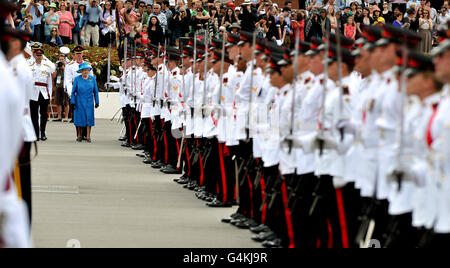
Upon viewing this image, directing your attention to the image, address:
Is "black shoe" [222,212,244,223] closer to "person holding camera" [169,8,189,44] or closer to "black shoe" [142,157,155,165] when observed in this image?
"black shoe" [142,157,155,165]

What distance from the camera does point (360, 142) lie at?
8648mm

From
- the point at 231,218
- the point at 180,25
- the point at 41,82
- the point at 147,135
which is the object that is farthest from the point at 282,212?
the point at 180,25

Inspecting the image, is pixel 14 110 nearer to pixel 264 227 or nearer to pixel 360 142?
pixel 360 142

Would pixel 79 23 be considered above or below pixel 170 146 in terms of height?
above

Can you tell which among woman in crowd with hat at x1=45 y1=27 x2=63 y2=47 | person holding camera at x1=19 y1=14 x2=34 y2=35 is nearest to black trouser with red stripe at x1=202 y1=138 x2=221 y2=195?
person holding camera at x1=19 y1=14 x2=34 y2=35

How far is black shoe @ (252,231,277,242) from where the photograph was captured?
36.4 feet

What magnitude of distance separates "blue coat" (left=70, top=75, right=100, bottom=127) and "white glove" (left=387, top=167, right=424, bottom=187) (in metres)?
17.9

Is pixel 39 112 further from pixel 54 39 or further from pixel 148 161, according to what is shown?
pixel 54 39

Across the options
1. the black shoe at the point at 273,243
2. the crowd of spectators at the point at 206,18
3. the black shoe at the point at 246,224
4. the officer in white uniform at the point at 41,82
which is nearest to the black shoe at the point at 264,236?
the black shoe at the point at 273,243

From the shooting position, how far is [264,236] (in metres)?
11.2

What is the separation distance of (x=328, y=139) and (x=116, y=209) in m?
5.31

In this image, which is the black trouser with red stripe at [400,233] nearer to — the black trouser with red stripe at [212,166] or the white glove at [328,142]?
the white glove at [328,142]

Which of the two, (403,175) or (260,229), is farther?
(260,229)

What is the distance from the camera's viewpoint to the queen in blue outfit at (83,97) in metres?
24.9
